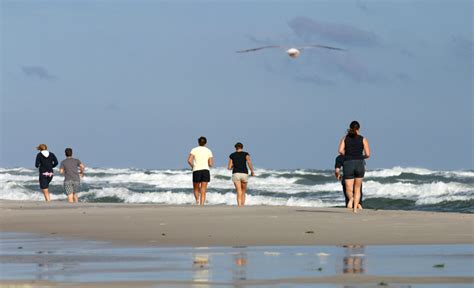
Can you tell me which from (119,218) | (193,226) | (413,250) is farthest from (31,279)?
(119,218)

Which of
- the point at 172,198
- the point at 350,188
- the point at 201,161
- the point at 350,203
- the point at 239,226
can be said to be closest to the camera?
the point at 239,226

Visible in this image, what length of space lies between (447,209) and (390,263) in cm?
2375

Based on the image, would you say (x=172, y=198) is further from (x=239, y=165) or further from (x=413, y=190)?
(x=239, y=165)

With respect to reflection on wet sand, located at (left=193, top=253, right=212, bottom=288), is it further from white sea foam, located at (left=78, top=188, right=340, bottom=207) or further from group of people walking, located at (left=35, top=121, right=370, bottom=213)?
white sea foam, located at (left=78, top=188, right=340, bottom=207)

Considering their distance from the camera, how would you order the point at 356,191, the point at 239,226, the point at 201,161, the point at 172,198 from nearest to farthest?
the point at 239,226 → the point at 356,191 → the point at 201,161 → the point at 172,198

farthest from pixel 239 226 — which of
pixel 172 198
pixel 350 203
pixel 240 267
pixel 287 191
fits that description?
pixel 287 191

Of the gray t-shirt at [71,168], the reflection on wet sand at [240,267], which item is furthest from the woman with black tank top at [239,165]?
the reflection on wet sand at [240,267]

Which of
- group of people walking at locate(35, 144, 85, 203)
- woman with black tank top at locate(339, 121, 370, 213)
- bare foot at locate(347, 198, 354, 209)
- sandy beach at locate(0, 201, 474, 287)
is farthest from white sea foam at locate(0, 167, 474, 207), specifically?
sandy beach at locate(0, 201, 474, 287)

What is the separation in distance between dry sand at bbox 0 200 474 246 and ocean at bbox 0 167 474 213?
13.4 metres

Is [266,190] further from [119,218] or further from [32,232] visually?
[32,232]

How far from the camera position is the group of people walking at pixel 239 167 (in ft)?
71.3

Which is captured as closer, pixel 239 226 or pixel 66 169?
pixel 239 226

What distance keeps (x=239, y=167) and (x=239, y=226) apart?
889cm

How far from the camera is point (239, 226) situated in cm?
1805
